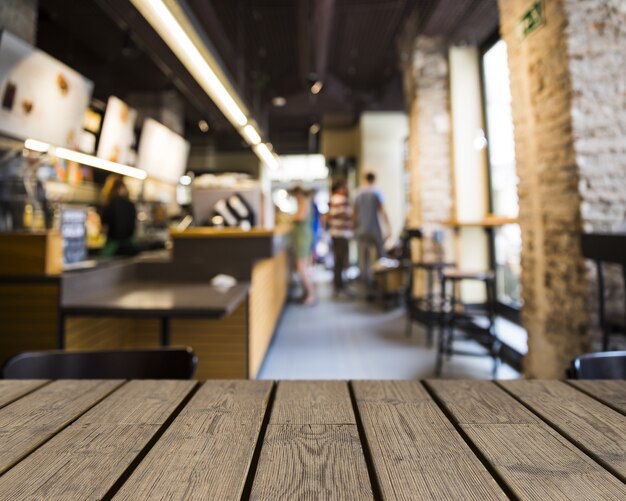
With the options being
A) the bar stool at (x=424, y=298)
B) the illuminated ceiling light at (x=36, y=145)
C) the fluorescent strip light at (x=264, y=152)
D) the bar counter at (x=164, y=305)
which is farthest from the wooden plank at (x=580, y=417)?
the fluorescent strip light at (x=264, y=152)

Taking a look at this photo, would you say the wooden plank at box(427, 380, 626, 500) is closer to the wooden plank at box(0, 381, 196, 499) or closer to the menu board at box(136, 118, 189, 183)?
the wooden plank at box(0, 381, 196, 499)

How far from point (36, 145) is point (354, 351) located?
3.93 metres

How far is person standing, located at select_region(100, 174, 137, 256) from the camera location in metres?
4.77

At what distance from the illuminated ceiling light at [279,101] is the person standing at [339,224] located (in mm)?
2658

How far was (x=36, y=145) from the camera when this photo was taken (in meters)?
4.10

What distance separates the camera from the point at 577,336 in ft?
8.66

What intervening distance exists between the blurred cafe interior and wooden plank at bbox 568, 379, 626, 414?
19cm

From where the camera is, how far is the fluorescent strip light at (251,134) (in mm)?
5051

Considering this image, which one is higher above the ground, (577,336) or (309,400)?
(309,400)

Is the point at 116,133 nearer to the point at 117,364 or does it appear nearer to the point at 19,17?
the point at 19,17

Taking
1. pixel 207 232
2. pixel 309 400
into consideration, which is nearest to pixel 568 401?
pixel 309 400

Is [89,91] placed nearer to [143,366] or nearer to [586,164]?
[143,366]

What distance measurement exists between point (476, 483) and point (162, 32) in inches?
99.1

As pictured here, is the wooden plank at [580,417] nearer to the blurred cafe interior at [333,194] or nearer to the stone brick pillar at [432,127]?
the blurred cafe interior at [333,194]
